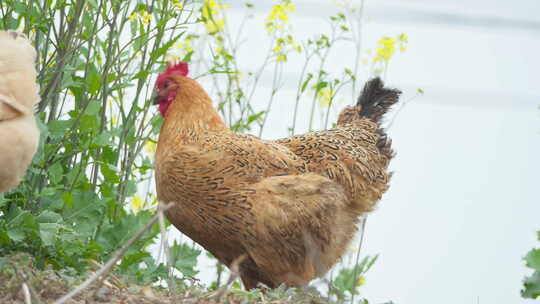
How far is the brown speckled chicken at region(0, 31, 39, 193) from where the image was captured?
3297mm

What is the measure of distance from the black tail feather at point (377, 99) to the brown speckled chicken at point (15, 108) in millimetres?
2577

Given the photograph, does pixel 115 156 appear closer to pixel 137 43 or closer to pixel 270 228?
pixel 137 43

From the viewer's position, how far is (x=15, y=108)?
3342 mm

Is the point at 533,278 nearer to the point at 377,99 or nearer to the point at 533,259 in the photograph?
the point at 533,259

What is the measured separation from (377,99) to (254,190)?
1653 millimetres

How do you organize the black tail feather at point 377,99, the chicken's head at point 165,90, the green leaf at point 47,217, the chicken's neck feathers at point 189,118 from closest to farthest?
the green leaf at point 47,217
the chicken's neck feathers at point 189,118
the chicken's head at point 165,90
the black tail feather at point 377,99

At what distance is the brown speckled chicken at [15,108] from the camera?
330 cm

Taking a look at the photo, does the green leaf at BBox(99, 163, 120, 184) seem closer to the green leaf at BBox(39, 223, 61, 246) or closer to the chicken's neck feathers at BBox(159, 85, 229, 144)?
the chicken's neck feathers at BBox(159, 85, 229, 144)

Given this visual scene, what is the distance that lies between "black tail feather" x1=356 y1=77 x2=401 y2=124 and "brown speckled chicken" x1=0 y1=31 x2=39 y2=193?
258 cm

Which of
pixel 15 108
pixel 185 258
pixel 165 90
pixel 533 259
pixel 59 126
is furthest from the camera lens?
pixel 185 258

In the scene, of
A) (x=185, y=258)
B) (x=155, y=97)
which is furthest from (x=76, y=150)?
(x=185, y=258)

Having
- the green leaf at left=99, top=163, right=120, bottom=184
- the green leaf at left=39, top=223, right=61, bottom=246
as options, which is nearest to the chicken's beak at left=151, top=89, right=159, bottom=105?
the green leaf at left=99, top=163, right=120, bottom=184

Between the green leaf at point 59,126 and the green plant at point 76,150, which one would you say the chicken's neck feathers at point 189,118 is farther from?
the green leaf at point 59,126

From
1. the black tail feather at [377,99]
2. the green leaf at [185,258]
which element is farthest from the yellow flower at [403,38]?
the green leaf at [185,258]
